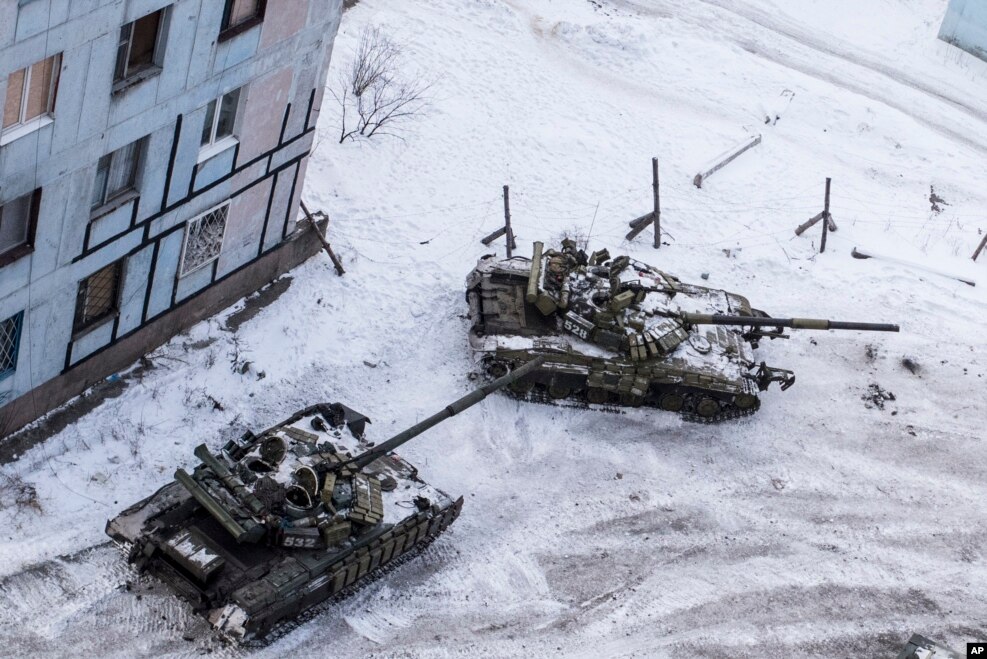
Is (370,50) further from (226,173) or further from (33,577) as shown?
(33,577)

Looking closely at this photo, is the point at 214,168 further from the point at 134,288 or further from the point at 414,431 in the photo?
the point at 414,431

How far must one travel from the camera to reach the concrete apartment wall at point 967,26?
4209cm

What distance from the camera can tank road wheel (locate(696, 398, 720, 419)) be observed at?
2677 cm

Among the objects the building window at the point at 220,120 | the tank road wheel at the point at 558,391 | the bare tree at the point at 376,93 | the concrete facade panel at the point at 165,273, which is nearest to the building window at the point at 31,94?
the building window at the point at 220,120

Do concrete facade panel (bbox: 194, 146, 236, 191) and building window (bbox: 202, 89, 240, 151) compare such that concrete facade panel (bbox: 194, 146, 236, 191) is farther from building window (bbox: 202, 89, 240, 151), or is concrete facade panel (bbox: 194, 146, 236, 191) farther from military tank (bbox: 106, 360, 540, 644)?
military tank (bbox: 106, 360, 540, 644)

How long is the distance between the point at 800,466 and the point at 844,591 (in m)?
3.16

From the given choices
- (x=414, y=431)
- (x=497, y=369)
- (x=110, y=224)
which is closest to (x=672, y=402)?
(x=497, y=369)

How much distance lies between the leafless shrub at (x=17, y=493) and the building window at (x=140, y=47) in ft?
21.5

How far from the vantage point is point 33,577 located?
2153cm

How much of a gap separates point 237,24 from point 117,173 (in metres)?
3.12

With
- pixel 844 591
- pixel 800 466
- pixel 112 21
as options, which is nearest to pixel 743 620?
pixel 844 591

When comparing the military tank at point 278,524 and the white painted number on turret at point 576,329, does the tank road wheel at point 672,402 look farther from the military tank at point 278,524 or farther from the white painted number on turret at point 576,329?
the military tank at point 278,524

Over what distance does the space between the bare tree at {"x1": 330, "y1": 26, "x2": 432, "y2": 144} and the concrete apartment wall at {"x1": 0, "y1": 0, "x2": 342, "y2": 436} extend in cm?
496

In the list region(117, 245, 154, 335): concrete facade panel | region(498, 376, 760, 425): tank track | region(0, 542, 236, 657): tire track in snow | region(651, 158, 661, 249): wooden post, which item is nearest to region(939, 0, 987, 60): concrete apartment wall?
region(651, 158, 661, 249): wooden post
